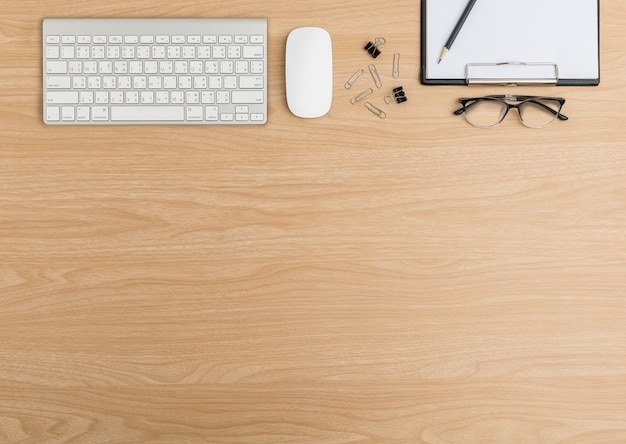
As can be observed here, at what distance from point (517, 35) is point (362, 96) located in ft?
0.90

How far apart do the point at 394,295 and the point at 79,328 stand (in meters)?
0.51

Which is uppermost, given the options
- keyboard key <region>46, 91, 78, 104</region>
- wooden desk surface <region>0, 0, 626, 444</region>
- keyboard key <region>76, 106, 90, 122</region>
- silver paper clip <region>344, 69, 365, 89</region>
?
silver paper clip <region>344, 69, 365, 89</region>

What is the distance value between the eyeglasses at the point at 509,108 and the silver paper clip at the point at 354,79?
169 millimetres

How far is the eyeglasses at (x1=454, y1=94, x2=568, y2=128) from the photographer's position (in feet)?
2.59

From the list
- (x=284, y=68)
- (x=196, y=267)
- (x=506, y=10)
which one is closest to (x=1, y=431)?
(x=196, y=267)

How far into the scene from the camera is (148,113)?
0.77 metres

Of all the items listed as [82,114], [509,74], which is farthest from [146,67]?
[509,74]

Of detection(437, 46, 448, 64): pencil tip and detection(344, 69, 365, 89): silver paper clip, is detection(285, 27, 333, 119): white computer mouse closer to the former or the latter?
detection(344, 69, 365, 89): silver paper clip

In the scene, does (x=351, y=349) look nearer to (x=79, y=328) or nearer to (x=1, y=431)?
(x=79, y=328)

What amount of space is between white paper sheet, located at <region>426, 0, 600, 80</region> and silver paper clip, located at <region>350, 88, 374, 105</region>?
0.32 feet

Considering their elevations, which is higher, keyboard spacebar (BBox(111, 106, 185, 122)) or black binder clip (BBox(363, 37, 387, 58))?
black binder clip (BBox(363, 37, 387, 58))

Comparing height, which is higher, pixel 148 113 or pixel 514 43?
pixel 514 43

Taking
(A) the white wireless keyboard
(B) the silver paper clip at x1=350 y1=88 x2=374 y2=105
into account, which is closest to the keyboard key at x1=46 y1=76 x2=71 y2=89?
(A) the white wireless keyboard

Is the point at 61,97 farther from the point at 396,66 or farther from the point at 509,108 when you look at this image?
the point at 509,108
